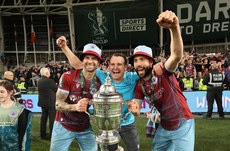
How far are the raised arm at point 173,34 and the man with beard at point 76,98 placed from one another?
2.97 feet

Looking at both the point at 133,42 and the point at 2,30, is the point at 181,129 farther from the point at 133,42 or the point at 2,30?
the point at 2,30

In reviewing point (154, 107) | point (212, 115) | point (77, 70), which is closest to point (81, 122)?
point (77, 70)

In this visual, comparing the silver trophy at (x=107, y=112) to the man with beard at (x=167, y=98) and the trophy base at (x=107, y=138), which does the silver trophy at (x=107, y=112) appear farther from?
the man with beard at (x=167, y=98)

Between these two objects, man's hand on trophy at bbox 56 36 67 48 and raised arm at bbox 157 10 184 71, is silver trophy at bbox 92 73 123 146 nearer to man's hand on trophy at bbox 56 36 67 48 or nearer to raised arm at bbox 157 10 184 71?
raised arm at bbox 157 10 184 71

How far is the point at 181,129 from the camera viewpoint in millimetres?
3225

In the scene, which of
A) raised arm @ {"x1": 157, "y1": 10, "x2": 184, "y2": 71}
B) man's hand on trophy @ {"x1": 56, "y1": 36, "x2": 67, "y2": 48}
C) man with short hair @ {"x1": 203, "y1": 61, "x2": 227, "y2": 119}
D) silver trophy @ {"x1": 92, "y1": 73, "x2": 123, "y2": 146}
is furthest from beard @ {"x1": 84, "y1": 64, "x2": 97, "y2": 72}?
man with short hair @ {"x1": 203, "y1": 61, "x2": 227, "y2": 119}

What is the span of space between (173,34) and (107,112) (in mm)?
927

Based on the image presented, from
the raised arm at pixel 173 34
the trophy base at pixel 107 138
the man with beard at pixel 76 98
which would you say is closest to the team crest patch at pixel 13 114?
the man with beard at pixel 76 98

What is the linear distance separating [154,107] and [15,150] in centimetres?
159

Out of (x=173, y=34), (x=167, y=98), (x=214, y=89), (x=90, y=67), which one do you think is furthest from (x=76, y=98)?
(x=214, y=89)

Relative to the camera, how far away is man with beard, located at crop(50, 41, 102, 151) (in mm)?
3498

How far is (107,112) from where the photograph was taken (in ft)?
7.54

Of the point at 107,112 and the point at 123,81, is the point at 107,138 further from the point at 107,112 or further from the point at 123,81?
the point at 123,81

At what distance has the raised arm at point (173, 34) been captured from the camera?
2307 millimetres
